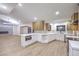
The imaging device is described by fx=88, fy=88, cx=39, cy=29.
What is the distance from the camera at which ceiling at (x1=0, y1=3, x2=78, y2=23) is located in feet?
4.24

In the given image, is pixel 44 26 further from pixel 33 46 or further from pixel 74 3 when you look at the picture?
pixel 74 3

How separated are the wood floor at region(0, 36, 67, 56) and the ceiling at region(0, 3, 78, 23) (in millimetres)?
385

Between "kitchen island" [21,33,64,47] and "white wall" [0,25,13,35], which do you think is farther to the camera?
"kitchen island" [21,33,64,47]

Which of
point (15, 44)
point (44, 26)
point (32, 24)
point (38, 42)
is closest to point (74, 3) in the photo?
point (44, 26)

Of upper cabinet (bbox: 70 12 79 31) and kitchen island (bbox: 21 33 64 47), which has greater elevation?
upper cabinet (bbox: 70 12 79 31)

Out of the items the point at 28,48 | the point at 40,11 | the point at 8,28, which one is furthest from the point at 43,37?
the point at 8,28

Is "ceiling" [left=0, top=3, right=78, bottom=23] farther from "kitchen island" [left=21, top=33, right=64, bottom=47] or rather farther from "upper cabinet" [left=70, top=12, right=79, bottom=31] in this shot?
"kitchen island" [left=21, top=33, right=64, bottom=47]

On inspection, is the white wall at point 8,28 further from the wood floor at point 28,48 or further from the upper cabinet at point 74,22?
the upper cabinet at point 74,22

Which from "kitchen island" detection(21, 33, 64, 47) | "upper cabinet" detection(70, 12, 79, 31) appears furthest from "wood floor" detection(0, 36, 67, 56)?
"upper cabinet" detection(70, 12, 79, 31)

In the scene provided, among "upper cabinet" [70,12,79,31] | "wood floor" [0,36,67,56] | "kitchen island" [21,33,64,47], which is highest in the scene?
"upper cabinet" [70,12,79,31]

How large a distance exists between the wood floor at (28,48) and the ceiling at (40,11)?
38 centimetres

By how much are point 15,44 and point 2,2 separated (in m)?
0.68

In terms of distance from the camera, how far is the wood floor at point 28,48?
131 cm

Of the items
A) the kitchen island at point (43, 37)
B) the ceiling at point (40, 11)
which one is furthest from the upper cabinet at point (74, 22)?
the kitchen island at point (43, 37)
